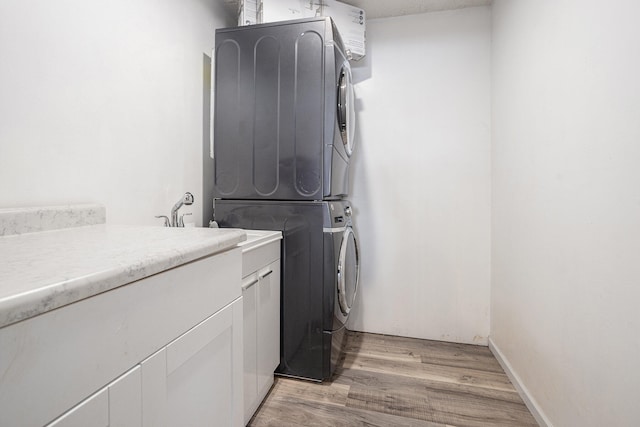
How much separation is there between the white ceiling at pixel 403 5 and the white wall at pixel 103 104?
87cm

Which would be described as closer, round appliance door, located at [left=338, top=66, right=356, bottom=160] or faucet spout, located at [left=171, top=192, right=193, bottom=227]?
faucet spout, located at [left=171, top=192, right=193, bottom=227]

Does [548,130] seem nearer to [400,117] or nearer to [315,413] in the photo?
[400,117]

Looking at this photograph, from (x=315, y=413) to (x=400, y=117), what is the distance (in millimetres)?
2089

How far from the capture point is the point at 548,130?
134 centimetres

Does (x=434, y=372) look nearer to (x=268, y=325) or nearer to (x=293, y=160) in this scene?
(x=268, y=325)

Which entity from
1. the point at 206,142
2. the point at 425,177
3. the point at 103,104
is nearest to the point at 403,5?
the point at 425,177

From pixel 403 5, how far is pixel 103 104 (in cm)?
211

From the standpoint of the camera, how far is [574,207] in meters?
1.14

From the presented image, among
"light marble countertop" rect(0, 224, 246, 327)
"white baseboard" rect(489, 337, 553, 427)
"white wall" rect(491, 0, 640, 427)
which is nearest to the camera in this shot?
"light marble countertop" rect(0, 224, 246, 327)

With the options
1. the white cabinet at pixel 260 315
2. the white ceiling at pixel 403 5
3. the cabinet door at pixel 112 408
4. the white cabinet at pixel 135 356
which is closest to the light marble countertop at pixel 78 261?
the white cabinet at pixel 135 356

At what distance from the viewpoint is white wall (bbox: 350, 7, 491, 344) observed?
2189mm

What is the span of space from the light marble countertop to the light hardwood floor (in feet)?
3.52

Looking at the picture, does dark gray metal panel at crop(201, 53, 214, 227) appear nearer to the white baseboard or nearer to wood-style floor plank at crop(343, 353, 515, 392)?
wood-style floor plank at crop(343, 353, 515, 392)

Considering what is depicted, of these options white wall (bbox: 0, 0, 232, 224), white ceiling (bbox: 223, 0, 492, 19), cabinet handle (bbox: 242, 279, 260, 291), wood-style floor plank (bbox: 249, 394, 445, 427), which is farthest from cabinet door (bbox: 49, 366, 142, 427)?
white ceiling (bbox: 223, 0, 492, 19)
